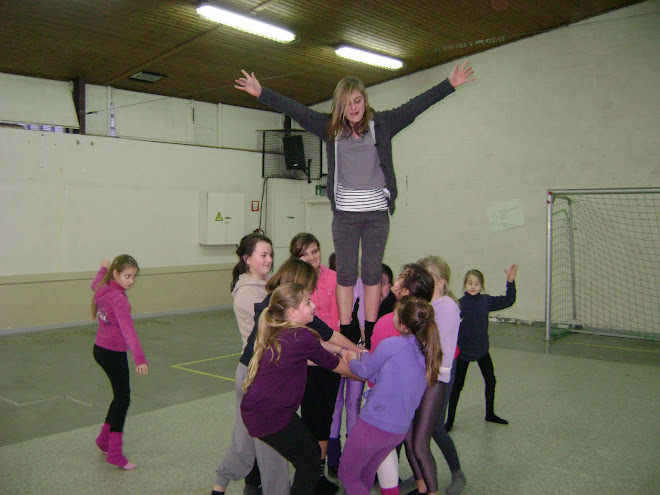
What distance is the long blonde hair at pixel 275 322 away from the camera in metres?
2.41

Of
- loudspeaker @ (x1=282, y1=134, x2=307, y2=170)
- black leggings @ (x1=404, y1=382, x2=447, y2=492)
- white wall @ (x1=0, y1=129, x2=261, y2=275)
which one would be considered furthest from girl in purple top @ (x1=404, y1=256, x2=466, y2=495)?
loudspeaker @ (x1=282, y1=134, x2=307, y2=170)

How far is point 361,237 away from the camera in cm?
275

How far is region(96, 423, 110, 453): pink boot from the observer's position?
3633 millimetres

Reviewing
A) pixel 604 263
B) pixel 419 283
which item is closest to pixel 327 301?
pixel 419 283

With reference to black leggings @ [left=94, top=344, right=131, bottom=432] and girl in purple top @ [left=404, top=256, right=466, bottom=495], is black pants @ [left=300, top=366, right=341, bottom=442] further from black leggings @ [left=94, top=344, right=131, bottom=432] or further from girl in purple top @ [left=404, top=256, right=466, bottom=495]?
black leggings @ [left=94, top=344, right=131, bottom=432]

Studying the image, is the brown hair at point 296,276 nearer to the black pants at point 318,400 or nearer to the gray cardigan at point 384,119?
the gray cardigan at point 384,119

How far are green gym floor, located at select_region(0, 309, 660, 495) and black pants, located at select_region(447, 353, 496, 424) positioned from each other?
0.50 feet

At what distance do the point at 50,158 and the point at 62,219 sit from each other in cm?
89

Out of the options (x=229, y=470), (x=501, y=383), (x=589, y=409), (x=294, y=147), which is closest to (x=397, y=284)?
(x=229, y=470)

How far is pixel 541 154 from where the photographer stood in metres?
8.30

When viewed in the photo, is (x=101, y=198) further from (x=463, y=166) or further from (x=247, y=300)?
(x=247, y=300)

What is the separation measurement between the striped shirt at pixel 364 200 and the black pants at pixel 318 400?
871mm

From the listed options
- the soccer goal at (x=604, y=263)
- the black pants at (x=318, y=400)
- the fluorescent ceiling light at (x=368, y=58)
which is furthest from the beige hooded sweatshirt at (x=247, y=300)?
the fluorescent ceiling light at (x=368, y=58)

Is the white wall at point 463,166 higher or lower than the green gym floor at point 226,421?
higher
